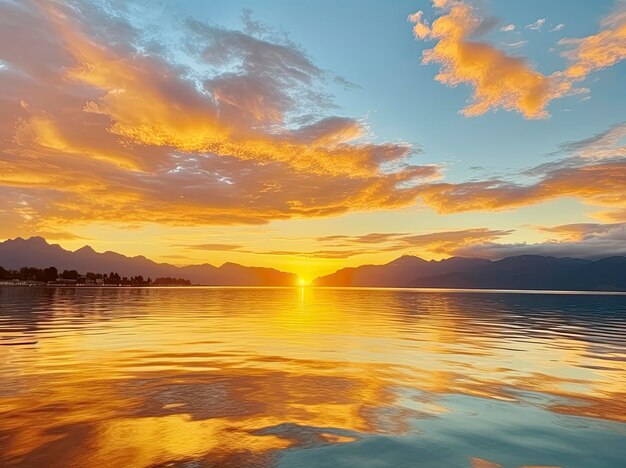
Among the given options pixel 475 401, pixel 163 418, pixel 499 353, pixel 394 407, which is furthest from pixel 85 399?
pixel 499 353

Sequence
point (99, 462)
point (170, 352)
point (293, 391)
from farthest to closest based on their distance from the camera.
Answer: point (170, 352) < point (293, 391) < point (99, 462)

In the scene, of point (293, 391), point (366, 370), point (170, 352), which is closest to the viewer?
point (293, 391)

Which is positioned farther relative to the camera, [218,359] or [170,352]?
[170,352]

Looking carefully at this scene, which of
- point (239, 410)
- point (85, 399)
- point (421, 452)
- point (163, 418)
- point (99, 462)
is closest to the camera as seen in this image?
point (99, 462)

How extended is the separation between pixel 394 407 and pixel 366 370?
22.3 ft

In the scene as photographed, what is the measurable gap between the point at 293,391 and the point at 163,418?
5.48 metres

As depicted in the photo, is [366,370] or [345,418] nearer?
[345,418]

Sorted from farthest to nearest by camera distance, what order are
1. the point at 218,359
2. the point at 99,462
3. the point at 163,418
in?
the point at 218,359 < the point at 163,418 < the point at 99,462

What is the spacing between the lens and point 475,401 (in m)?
15.6

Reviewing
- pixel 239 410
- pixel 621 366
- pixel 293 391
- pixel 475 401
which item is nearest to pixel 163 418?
pixel 239 410

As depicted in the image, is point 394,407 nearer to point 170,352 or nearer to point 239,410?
point 239,410

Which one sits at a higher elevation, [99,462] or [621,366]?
[99,462]

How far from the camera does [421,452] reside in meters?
10.7

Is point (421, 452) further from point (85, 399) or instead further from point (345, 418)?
point (85, 399)
